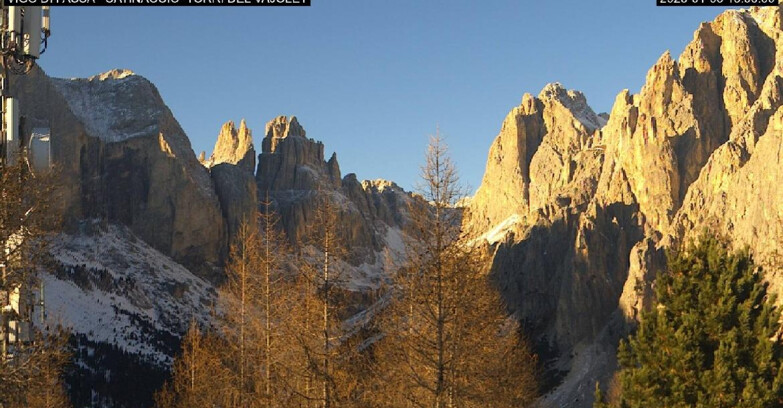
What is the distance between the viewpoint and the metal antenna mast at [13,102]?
50.3 feet

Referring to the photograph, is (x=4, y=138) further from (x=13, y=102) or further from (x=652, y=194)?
Result: (x=652, y=194)

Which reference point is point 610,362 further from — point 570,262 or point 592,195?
point 592,195

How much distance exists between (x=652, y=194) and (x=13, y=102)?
150 meters

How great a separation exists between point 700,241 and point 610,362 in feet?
343

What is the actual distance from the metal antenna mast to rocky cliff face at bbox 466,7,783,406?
108 metres

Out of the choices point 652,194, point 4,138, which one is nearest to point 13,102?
point 4,138

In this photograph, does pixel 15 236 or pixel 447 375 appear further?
pixel 447 375

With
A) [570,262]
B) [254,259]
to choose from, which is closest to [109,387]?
[570,262]

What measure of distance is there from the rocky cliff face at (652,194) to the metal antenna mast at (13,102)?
10827cm

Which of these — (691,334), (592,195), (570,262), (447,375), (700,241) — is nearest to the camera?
(447,375)

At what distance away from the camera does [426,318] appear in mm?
21812

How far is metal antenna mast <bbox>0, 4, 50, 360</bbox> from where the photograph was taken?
15344mm

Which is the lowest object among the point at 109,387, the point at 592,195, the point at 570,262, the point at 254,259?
the point at 109,387

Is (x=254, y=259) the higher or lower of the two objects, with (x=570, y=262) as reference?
lower
